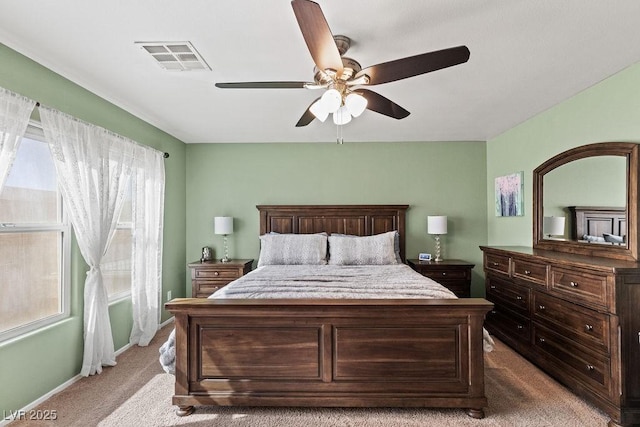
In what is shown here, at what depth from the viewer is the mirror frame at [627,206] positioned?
2467 millimetres

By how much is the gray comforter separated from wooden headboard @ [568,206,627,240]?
133 centimetres

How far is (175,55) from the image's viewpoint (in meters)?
2.31

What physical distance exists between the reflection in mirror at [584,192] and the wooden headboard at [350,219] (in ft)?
5.61

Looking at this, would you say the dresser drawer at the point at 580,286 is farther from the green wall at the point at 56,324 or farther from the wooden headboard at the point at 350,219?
the green wall at the point at 56,324

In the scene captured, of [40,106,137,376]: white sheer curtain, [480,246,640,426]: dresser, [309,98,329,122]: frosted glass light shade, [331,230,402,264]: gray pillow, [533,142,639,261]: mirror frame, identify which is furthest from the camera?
[331,230,402,264]: gray pillow

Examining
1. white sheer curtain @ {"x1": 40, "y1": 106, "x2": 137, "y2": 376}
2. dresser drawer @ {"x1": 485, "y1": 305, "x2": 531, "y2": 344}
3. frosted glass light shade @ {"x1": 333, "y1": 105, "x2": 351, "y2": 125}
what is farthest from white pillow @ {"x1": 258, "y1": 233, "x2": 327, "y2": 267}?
frosted glass light shade @ {"x1": 333, "y1": 105, "x2": 351, "y2": 125}

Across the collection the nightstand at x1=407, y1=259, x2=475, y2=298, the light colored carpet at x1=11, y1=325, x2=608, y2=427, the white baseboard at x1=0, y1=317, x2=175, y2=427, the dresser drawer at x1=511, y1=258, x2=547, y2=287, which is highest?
the dresser drawer at x1=511, y1=258, x2=547, y2=287

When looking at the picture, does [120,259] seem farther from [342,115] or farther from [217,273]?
[342,115]

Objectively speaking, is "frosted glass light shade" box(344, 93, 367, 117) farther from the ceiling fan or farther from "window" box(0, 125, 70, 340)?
"window" box(0, 125, 70, 340)

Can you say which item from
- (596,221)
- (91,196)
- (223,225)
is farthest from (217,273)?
(596,221)

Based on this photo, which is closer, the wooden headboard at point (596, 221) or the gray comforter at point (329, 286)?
the gray comforter at point (329, 286)

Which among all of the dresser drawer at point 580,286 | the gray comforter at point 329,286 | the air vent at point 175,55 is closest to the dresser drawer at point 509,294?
the dresser drawer at point 580,286

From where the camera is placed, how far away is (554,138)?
3.38 m

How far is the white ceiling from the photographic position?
1.83 metres
